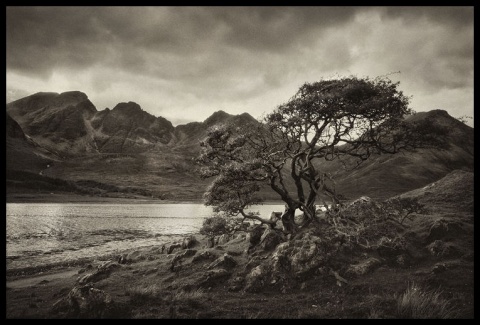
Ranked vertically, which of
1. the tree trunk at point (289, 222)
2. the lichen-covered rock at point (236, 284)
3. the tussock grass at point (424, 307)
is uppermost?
the tree trunk at point (289, 222)

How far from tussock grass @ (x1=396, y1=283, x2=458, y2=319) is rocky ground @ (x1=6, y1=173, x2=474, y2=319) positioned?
0.04 meters

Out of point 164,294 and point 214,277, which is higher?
point 214,277

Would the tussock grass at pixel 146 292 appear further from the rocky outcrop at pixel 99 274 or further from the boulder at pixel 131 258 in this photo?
the boulder at pixel 131 258

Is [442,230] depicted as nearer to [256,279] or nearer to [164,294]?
[256,279]

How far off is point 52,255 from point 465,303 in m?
39.3

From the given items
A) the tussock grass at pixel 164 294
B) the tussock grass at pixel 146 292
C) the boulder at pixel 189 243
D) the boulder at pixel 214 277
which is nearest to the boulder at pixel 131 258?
the boulder at pixel 189 243

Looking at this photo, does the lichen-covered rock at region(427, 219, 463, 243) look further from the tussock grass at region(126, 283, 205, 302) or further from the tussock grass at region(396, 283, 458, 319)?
the tussock grass at region(126, 283, 205, 302)

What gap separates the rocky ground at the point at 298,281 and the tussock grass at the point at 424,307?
0.04 metres

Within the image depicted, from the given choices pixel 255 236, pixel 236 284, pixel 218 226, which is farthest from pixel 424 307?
pixel 218 226

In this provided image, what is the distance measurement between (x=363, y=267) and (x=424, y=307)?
4924 millimetres

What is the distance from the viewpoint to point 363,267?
17703 mm

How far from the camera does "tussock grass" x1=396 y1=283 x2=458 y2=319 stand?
12494 millimetres

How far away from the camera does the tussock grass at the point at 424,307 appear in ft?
41.0

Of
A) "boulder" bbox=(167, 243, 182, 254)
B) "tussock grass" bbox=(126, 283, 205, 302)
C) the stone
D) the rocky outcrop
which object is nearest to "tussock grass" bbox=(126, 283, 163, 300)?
"tussock grass" bbox=(126, 283, 205, 302)
